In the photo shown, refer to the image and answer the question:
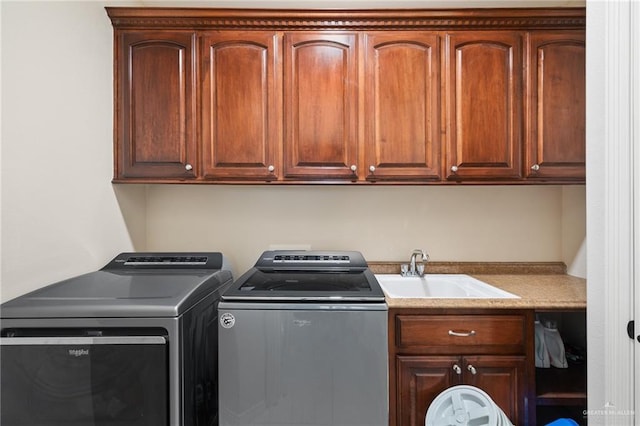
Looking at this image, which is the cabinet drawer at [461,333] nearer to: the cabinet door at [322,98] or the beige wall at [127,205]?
the beige wall at [127,205]

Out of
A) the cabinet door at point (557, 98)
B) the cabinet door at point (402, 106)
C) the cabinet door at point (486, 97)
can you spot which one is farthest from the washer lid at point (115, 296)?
the cabinet door at point (557, 98)

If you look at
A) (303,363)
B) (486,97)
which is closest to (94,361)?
(303,363)

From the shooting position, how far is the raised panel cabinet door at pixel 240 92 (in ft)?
5.59

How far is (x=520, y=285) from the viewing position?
1.71 meters

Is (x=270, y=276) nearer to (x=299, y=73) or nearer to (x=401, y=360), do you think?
(x=401, y=360)

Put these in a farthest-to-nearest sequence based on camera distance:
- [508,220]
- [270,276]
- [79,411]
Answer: [508,220]
[270,276]
[79,411]

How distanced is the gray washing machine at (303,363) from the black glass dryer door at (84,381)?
0.24m

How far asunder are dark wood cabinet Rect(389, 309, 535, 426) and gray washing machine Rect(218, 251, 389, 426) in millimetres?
171

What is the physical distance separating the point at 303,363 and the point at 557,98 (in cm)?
184

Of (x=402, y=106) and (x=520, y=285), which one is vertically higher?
(x=402, y=106)

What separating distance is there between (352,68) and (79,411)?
6.23 feet

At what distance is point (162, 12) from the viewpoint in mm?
1678

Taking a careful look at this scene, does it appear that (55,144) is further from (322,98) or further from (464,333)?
(464,333)

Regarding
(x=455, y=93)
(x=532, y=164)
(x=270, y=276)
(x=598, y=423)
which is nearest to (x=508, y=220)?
(x=532, y=164)
